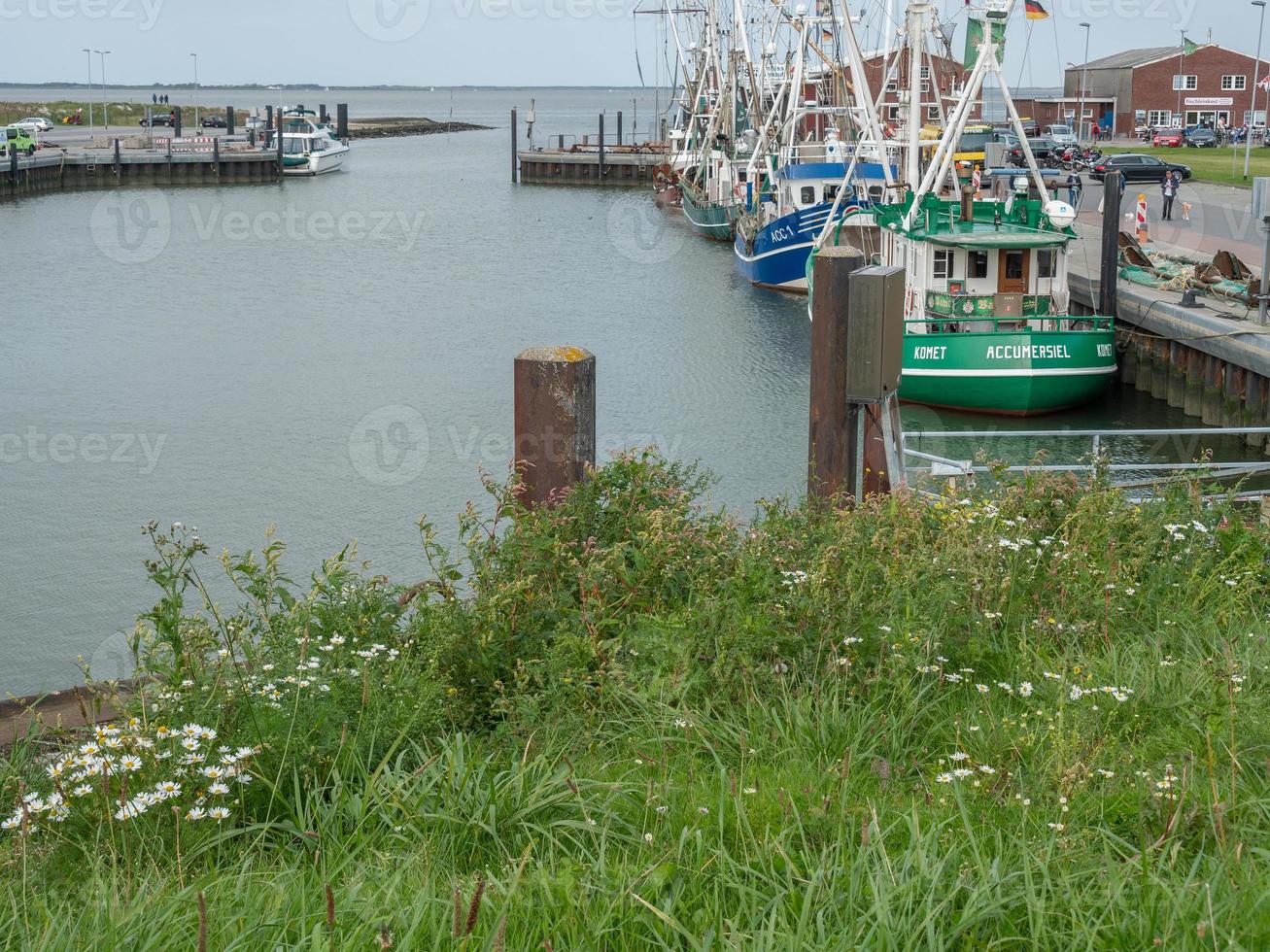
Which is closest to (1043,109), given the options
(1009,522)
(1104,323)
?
(1104,323)

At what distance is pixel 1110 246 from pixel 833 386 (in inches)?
699

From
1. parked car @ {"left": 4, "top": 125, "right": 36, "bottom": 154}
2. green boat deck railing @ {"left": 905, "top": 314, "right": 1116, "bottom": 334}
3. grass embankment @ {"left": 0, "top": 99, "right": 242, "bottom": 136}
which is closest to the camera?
green boat deck railing @ {"left": 905, "top": 314, "right": 1116, "bottom": 334}

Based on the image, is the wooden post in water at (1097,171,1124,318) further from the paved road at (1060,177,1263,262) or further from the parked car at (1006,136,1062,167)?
the parked car at (1006,136,1062,167)

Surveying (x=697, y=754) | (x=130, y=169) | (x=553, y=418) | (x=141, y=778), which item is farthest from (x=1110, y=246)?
(x=130, y=169)

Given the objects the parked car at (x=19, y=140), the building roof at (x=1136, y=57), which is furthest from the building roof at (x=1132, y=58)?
the parked car at (x=19, y=140)

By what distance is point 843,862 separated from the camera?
3.82m

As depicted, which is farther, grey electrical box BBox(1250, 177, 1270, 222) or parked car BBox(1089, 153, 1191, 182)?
parked car BBox(1089, 153, 1191, 182)

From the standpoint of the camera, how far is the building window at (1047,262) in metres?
23.8

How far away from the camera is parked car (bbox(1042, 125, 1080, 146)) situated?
68.8 meters

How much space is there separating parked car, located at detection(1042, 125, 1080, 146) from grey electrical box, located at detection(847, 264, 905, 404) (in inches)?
2540

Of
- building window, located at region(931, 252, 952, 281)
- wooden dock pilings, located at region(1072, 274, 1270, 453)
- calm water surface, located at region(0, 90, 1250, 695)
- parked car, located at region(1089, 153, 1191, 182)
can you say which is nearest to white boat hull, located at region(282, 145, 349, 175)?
calm water surface, located at region(0, 90, 1250, 695)

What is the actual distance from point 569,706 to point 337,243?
2026 inches

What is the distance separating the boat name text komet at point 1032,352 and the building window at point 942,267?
5.60 ft

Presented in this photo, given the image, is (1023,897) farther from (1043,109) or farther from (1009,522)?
(1043,109)
